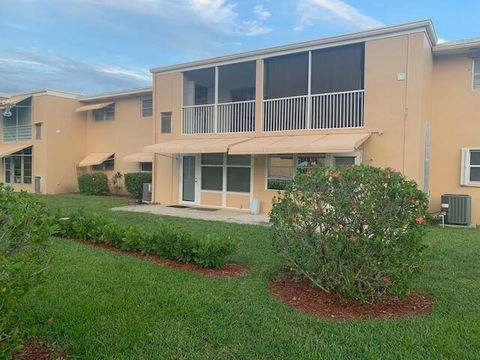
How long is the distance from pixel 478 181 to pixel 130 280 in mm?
12199

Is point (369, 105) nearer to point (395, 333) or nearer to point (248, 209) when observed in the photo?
point (248, 209)

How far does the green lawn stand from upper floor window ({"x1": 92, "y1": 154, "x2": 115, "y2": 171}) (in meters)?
17.3

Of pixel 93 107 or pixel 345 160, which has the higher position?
pixel 93 107

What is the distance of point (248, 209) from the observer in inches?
621

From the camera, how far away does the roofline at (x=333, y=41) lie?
12.2m

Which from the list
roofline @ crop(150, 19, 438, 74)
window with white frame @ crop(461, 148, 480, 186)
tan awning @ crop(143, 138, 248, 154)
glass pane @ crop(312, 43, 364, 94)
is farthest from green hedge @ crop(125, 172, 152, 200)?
window with white frame @ crop(461, 148, 480, 186)

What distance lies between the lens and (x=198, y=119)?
17578mm

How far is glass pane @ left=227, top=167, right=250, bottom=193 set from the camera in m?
15.9

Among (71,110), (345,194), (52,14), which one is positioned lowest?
(345,194)

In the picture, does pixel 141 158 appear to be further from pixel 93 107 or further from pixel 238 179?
pixel 238 179

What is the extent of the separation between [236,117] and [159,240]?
32.1 ft

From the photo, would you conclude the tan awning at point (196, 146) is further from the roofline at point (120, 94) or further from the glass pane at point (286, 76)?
the roofline at point (120, 94)

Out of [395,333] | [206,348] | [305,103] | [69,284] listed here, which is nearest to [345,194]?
[395,333]

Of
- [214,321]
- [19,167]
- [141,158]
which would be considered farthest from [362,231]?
[19,167]
